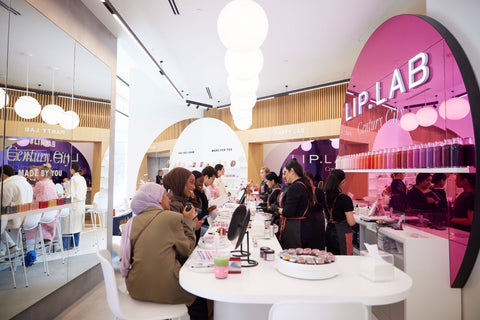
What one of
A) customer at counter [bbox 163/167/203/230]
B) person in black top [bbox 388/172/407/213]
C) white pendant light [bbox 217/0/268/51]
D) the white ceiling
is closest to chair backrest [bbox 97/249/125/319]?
customer at counter [bbox 163/167/203/230]

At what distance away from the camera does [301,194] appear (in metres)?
3.53

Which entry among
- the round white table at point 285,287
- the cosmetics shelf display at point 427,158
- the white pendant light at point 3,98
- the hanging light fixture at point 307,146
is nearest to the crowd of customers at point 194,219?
the cosmetics shelf display at point 427,158

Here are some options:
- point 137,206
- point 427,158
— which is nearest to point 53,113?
point 137,206

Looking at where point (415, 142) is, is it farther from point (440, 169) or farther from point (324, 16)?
point (324, 16)

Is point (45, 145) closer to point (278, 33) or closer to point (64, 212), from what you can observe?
point (64, 212)

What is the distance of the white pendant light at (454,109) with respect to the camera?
2.67 metres

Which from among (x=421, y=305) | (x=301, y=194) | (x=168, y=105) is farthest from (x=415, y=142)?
(x=168, y=105)

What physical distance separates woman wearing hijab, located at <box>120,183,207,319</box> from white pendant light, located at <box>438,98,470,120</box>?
2594 mm

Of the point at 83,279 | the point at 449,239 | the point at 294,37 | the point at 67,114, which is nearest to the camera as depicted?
the point at 449,239

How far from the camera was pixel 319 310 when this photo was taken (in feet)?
4.43

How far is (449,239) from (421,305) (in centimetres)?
69

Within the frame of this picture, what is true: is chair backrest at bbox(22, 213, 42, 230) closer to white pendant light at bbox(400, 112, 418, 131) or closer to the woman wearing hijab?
the woman wearing hijab

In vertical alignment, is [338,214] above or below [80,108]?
below

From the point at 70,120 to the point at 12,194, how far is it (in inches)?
55.8
